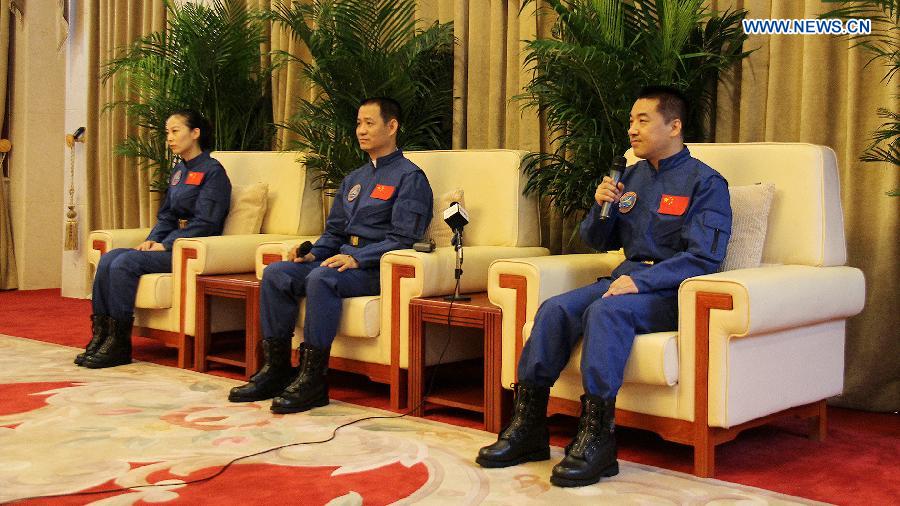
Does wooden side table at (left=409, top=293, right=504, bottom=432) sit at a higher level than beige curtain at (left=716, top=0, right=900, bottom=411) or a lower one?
lower

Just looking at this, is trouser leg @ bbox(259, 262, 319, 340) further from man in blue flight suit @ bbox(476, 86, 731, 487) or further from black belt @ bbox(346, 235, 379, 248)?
man in blue flight suit @ bbox(476, 86, 731, 487)

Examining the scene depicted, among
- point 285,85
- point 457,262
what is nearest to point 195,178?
point 285,85

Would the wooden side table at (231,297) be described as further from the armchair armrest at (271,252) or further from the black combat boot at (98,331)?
the black combat boot at (98,331)

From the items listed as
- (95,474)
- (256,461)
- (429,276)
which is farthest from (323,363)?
(95,474)

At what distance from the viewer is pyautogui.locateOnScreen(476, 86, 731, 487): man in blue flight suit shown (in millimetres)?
2793

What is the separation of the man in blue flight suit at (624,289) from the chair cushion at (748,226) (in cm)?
18

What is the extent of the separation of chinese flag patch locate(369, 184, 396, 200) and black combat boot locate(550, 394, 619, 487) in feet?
4.74

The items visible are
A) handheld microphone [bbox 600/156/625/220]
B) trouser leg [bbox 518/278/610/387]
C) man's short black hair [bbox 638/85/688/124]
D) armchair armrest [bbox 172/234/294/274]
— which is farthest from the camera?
armchair armrest [bbox 172/234/294/274]

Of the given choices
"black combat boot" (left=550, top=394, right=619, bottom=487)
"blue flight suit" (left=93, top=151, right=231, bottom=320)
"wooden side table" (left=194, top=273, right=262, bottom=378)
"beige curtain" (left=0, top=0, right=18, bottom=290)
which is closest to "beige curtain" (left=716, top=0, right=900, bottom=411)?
"black combat boot" (left=550, top=394, right=619, bottom=487)

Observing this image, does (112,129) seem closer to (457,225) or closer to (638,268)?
(457,225)

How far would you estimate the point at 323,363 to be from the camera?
372 cm

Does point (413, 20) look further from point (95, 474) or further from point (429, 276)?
point (95, 474)

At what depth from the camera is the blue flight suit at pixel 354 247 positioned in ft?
12.3

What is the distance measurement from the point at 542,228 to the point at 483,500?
2.20m
